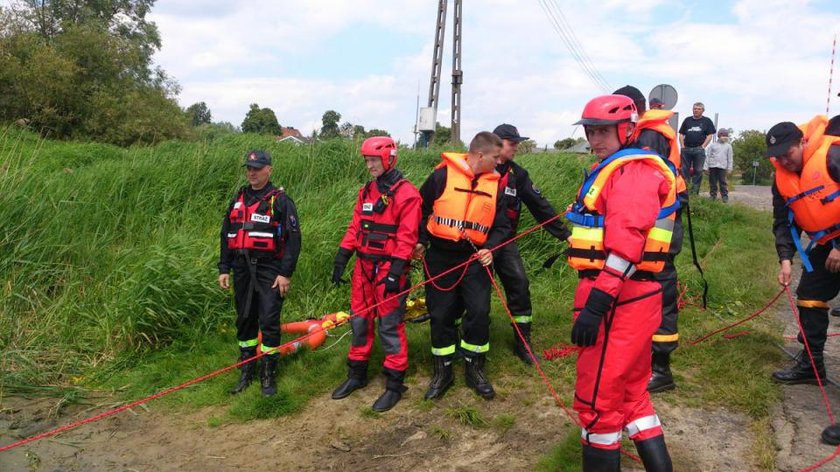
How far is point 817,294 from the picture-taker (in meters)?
4.35

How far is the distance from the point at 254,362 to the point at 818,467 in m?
4.22

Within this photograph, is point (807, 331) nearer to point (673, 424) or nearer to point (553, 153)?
point (673, 424)

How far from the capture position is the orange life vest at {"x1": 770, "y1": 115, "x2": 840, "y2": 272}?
4.02 metres

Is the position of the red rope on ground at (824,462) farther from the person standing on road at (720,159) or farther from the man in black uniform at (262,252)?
the person standing on road at (720,159)

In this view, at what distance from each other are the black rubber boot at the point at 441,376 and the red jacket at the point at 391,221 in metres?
0.94

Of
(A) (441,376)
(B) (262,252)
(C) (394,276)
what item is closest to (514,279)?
(A) (441,376)

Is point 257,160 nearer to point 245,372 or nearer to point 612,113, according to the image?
point 245,372

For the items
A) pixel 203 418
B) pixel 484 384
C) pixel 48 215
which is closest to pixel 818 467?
pixel 484 384

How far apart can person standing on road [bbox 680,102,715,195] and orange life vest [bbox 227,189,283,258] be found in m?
9.98

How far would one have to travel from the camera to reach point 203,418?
4.48 meters

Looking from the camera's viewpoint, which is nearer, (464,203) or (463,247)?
(464,203)

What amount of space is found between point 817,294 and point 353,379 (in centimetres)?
372

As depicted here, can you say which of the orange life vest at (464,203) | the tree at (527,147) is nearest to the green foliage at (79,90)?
the tree at (527,147)

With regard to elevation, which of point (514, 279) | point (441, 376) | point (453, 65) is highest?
point (453, 65)
